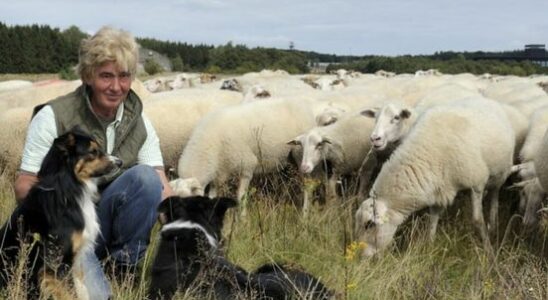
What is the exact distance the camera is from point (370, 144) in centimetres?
764

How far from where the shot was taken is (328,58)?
227ft

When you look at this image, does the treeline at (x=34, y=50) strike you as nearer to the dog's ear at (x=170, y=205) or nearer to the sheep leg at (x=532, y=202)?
the sheep leg at (x=532, y=202)

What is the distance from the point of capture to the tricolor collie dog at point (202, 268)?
10.2ft

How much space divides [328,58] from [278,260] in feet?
216

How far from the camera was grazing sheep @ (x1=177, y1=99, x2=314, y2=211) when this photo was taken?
23.4 feet

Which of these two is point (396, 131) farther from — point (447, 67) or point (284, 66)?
point (284, 66)

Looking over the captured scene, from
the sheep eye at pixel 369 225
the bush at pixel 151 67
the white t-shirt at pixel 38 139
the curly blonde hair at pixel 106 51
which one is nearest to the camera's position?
the white t-shirt at pixel 38 139

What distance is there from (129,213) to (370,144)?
419cm

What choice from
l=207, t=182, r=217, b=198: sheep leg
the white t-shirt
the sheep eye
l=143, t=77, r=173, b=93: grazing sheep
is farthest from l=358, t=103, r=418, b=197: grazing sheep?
l=143, t=77, r=173, b=93: grazing sheep

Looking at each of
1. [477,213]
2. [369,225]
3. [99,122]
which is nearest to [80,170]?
[99,122]

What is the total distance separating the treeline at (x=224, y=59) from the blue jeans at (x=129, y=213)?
120ft

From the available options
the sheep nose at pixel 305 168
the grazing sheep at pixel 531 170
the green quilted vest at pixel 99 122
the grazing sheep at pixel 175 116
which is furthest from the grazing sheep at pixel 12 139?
the grazing sheep at pixel 531 170

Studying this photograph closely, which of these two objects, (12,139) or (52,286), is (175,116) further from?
(52,286)

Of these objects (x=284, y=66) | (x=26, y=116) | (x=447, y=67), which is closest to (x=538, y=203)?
(x=26, y=116)
